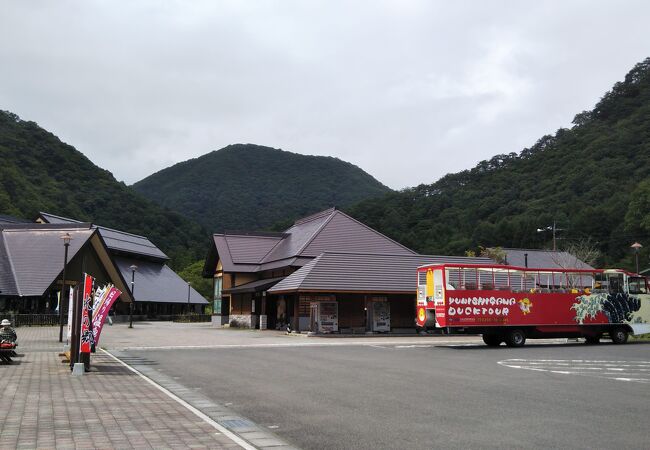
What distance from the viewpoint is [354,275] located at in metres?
33.5

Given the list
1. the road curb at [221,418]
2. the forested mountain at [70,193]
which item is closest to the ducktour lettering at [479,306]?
the road curb at [221,418]

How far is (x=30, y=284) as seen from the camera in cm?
4256

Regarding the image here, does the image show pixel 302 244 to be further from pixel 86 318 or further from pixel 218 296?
pixel 86 318

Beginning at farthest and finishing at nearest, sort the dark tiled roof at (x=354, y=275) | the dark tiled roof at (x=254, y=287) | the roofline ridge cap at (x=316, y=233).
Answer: the roofline ridge cap at (x=316, y=233) → the dark tiled roof at (x=254, y=287) → the dark tiled roof at (x=354, y=275)

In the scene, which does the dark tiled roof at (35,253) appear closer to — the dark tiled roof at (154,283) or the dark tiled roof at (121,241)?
the dark tiled roof at (121,241)

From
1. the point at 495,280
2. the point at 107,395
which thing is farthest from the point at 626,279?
the point at 107,395

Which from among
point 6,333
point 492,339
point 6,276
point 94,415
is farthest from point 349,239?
point 94,415

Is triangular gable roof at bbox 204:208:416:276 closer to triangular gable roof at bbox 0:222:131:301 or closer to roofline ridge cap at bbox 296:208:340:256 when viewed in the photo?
roofline ridge cap at bbox 296:208:340:256

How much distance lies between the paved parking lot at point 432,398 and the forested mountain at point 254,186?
84512 millimetres

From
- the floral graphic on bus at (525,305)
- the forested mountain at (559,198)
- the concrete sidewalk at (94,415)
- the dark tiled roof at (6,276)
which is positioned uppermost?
the forested mountain at (559,198)

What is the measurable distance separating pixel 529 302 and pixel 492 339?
2274 mm

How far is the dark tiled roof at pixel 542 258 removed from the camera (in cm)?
5388

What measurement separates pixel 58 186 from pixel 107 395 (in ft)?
249

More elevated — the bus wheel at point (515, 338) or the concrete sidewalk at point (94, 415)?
the concrete sidewalk at point (94, 415)
